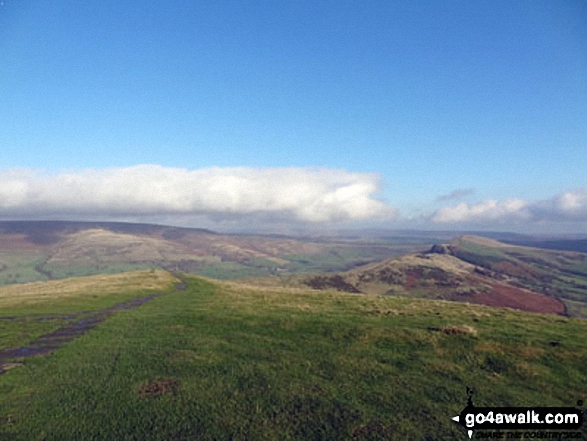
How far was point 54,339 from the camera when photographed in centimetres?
2850

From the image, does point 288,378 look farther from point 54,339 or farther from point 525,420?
point 54,339

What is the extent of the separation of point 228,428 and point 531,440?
12.3 m

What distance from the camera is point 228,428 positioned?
14180 millimetres

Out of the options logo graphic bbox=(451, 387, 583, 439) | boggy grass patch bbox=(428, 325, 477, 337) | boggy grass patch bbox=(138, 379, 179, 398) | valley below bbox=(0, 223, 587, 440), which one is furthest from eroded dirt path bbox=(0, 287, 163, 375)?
boggy grass patch bbox=(428, 325, 477, 337)

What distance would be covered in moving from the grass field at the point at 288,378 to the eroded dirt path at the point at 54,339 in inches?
53.6

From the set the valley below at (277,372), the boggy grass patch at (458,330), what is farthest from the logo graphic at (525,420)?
the boggy grass patch at (458,330)

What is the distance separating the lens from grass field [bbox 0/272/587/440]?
47.1ft

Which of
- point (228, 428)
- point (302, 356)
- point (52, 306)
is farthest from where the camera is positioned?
point (52, 306)

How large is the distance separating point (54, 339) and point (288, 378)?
22.5 meters

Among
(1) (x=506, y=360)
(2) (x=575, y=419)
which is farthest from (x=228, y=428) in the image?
(1) (x=506, y=360)

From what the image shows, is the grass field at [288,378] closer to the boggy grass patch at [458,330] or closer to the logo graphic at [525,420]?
the boggy grass patch at [458,330]

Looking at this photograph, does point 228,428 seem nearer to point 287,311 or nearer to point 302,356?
point 302,356

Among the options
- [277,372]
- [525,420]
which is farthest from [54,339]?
[525,420]

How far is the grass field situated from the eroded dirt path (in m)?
1.36
